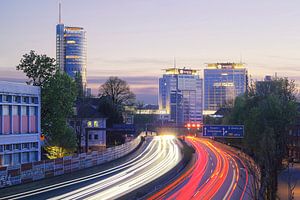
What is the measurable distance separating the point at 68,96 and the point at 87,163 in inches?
333

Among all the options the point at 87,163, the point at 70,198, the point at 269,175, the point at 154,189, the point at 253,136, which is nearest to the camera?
the point at 269,175

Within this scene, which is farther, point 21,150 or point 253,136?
point 253,136

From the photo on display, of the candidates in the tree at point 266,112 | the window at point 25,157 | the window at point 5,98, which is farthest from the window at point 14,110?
the tree at point 266,112

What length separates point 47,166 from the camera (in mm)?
55156

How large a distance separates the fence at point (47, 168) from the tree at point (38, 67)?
37.0 feet

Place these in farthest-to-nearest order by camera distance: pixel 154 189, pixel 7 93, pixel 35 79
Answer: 1. pixel 35 79
2. pixel 7 93
3. pixel 154 189

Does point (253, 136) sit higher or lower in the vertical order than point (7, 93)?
lower

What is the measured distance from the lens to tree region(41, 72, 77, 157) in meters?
70.3

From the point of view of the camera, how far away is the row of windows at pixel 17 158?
204ft

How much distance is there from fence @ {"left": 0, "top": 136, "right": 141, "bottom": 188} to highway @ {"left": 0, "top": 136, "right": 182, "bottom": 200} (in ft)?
4.81

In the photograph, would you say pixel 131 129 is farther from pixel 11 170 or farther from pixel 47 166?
pixel 11 170

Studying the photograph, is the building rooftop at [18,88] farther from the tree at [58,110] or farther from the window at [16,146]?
the window at [16,146]

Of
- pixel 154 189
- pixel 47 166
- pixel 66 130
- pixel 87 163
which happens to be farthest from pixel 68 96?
pixel 154 189

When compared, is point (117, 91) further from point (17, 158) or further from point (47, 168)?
point (47, 168)
